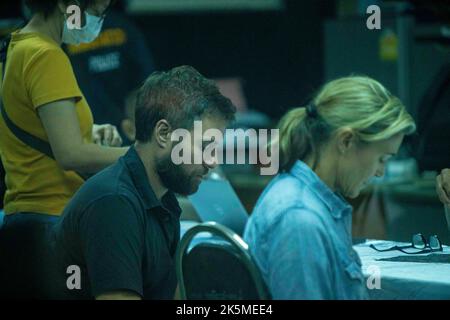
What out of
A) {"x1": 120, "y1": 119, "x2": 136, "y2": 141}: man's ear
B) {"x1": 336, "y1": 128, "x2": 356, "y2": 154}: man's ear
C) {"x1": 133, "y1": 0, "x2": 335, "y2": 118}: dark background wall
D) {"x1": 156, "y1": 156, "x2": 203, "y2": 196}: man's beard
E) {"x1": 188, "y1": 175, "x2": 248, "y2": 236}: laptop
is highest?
{"x1": 336, "y1": 128, "x2": 356, "y2": 154}: man's ear

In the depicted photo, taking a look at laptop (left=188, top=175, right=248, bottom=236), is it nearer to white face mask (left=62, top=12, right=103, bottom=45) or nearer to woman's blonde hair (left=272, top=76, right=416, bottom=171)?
white face mask (left=62, top=12, right=103, bottom=45)

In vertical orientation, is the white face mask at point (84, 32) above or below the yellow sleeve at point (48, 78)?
above

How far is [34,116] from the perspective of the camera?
8.86 ft

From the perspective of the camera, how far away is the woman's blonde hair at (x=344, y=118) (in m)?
2.31

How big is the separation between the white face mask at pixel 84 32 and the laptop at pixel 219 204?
54 centimetres

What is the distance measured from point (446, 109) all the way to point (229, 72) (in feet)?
11.6

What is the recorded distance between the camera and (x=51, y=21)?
2.77 m

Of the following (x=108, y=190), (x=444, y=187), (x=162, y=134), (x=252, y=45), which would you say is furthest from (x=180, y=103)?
(x=252, y=45)

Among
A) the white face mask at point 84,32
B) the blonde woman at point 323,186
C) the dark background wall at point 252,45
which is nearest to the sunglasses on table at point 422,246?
the blonde woman at point 323,186

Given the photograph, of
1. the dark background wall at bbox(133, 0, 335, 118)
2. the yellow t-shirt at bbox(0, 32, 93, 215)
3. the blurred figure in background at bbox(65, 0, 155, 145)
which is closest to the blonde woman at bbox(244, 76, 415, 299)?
the yellow t-shirt at bbox(0, 32, 93, 215)

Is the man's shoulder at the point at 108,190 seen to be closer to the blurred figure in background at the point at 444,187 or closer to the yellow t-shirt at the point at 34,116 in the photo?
the yellow t-shirt at the point at 34,116

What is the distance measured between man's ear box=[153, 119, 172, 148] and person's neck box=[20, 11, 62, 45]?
0.49 m

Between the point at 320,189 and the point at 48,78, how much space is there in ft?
2.62

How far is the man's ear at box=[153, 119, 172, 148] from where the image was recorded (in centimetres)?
246
